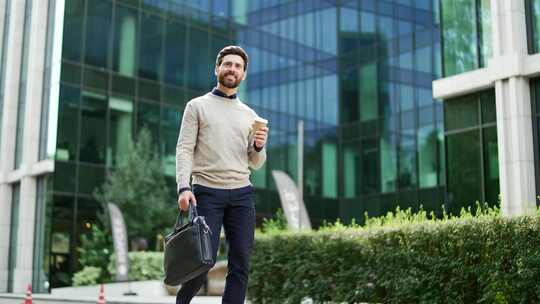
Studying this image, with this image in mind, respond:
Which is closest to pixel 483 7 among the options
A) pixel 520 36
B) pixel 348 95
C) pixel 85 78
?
pixel 520 36

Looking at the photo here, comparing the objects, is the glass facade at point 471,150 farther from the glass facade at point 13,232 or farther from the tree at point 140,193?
the glass facade at point 13,232

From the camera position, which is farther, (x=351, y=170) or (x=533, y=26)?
(x=351, y=170)

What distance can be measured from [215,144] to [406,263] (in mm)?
5879

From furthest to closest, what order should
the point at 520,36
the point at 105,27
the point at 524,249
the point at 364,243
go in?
the point at 105,27 < the point at 520,36 < the point at 364,243 < the point at 524,249

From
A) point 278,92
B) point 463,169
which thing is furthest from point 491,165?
point 278,92

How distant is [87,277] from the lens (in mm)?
26969

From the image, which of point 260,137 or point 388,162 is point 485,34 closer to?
point 260,137

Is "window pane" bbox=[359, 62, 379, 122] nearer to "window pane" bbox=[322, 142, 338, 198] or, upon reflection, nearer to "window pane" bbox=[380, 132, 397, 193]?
"window pane" bbox=[380, 132, 397, 193]

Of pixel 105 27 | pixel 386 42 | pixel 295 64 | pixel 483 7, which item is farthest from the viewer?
pixel 295 64

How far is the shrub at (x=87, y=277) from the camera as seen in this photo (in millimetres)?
26922

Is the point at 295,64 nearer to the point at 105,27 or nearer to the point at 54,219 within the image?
the point at 105,27

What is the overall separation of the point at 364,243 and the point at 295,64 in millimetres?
28308

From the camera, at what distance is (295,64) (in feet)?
127

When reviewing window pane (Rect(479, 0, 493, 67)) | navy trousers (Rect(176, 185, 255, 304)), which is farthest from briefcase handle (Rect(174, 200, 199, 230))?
window pane (Rect(479, 0, 493, 67))
